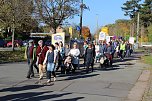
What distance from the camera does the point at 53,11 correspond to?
3662 centimetres

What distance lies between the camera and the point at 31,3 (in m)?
36.8

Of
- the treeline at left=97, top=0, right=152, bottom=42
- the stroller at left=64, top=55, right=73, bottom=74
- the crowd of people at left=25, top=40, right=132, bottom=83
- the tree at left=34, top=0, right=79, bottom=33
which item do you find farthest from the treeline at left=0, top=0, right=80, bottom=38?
the treeline at left=97, top=0, right=152, bottom=42

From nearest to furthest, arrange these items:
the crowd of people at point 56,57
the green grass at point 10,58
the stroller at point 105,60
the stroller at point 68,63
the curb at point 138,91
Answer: the curb at point 138,91 < the crowd of people at point 56,57 < the stroller at point 68,63 < the stroller at point 105,60 < the green grass at point 10,58

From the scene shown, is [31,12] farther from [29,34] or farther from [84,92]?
[29,34]

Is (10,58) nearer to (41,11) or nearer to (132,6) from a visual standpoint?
(41,11)

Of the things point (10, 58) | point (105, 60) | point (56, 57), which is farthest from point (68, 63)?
point (10, 58)

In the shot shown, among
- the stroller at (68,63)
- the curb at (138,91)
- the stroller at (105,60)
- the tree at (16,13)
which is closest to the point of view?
the curb at (138,91)

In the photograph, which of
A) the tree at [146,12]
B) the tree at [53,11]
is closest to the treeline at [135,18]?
the tree at [146,12]

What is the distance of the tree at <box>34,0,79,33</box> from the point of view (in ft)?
120

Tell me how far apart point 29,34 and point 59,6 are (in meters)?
37.6

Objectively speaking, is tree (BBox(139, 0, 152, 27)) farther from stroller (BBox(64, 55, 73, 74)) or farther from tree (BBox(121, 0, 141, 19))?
stroller (BBox(64, 55, 73, 74))

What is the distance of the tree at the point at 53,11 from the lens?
36.7 m

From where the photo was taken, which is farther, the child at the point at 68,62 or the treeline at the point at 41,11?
the treeline at the point at 41,11

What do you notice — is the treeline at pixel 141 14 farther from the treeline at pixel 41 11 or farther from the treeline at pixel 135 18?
the treeline at pixel 41 11
